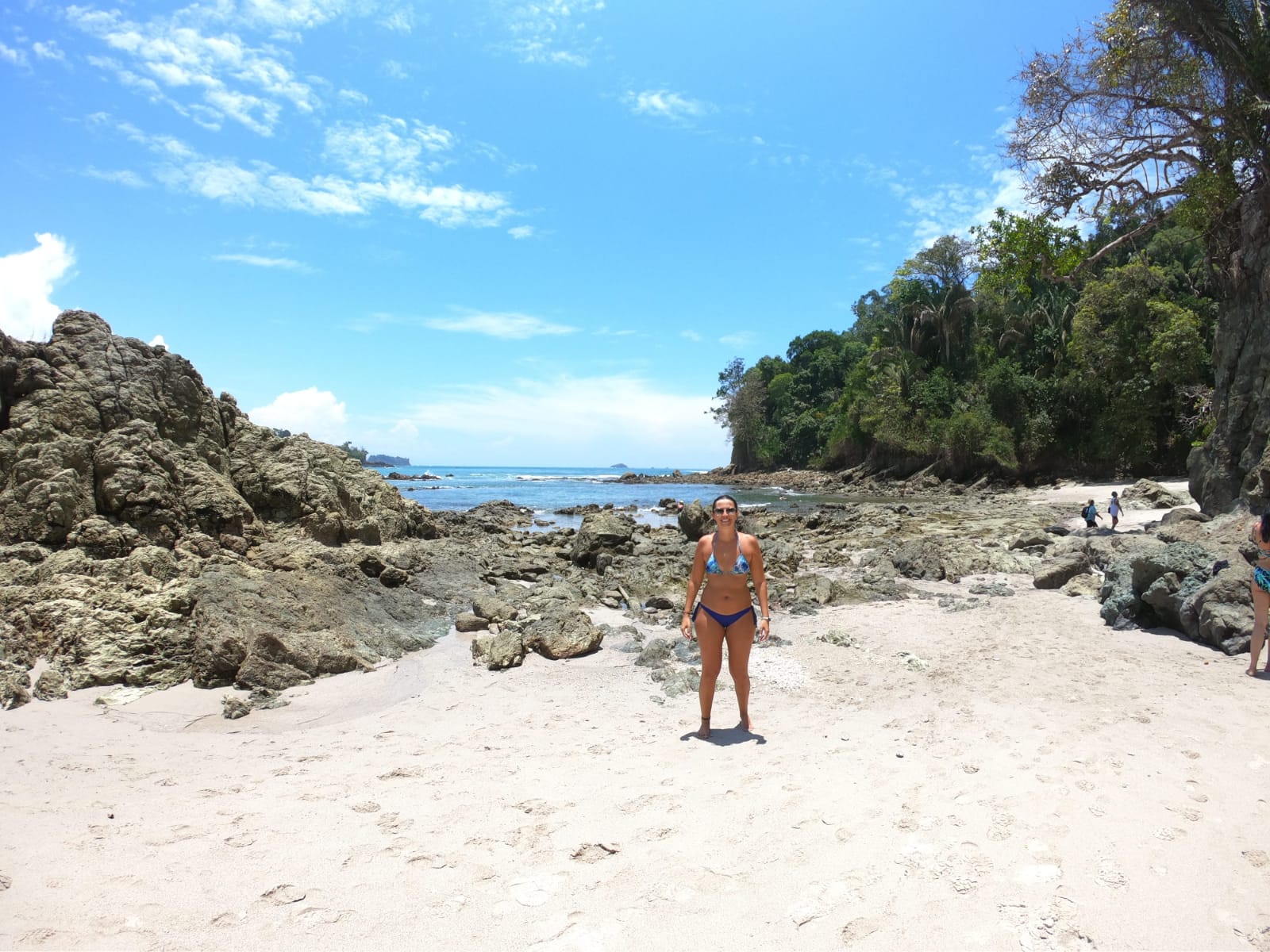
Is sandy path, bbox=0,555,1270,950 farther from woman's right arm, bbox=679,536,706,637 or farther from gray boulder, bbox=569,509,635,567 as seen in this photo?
gray boulder, bbox=569,509,635,567

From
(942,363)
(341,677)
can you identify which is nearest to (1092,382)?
(942,363)

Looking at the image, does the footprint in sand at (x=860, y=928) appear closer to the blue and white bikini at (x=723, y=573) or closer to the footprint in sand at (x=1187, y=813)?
the footprint in sand at (x=1187, y=813)

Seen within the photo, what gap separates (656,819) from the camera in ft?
11.9

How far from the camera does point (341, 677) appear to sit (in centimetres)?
656

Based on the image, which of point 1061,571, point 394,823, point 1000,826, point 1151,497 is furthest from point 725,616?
point 1151,497

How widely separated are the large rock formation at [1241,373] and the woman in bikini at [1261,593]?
7.44 m

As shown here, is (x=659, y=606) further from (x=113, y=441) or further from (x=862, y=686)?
(x=113, y=441)

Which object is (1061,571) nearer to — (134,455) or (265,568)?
(265,568)

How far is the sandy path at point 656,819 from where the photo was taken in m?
2.71

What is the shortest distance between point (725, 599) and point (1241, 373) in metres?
14.7

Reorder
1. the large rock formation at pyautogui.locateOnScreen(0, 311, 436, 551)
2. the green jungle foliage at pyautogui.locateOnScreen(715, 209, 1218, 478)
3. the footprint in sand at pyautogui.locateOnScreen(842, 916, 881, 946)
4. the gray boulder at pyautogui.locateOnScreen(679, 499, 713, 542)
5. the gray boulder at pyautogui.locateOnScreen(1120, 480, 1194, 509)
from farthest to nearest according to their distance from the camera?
the green jungle foliage at pyautogui.locateOnScreen(715, 209, 1218, 478)
the gray boulder at pyautogui.locateOnScreen(1120, 480, 1194, 509)
the gray boulder at pyautogui.locateOnScreen(679, 499, 713, 542)
the large rock formation at pyautogui.locateOnScreen(0, 311, 436, 551)
the footprint in sand at pyautogui.locateOnScreen(842, 916, 881, 946)

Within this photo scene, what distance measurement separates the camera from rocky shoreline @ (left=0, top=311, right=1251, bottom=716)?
6.23 m

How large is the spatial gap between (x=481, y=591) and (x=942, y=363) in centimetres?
4305

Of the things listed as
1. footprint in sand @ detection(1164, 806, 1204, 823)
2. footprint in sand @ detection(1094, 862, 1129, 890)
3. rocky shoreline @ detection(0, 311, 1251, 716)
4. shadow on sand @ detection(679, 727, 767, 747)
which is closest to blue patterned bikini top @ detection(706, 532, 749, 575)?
shadow on sand @ detection(679, 727, 767, 747)
